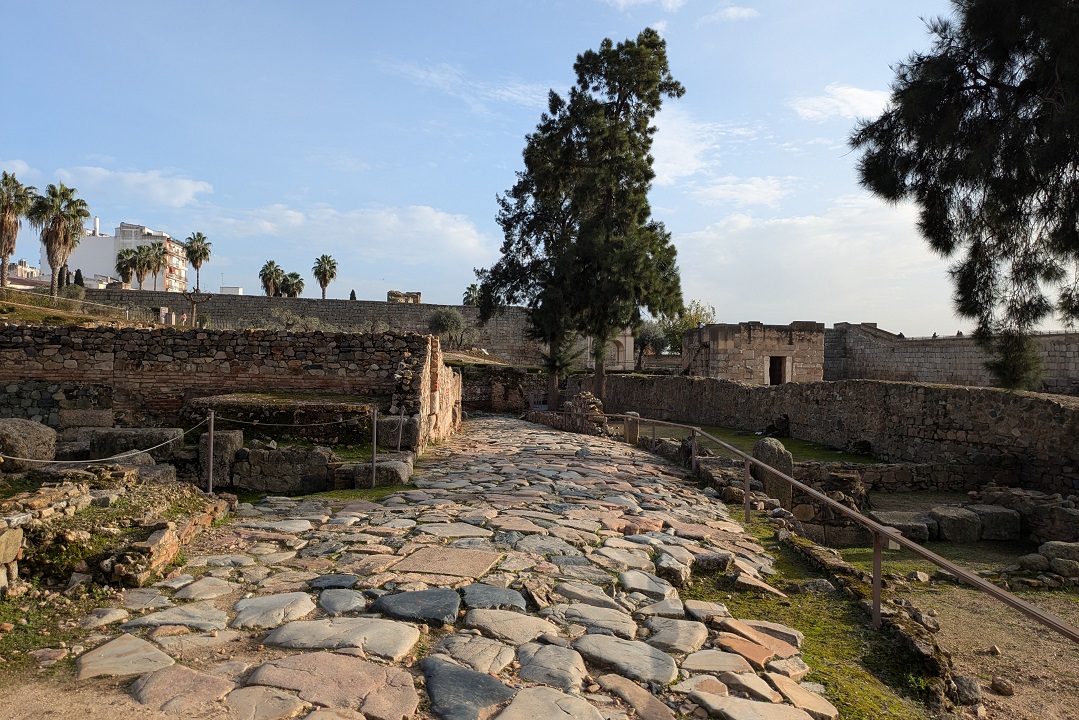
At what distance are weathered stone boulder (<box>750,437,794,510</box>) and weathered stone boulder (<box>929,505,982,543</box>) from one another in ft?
5.91

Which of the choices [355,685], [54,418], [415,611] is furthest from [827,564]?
[54,418]

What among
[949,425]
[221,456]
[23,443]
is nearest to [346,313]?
[221,456]

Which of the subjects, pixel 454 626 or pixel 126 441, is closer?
pixel 454 626

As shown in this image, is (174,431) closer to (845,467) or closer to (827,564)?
(827,564)

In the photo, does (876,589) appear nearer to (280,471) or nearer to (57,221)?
(280,471)

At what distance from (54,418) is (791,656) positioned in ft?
50.5

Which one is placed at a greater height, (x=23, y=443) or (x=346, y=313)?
(x=346, y=313)

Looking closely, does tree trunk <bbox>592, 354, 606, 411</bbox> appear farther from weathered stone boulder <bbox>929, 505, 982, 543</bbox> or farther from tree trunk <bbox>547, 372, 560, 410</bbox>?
weathered stone boulder <bbox>929, 505, 982, 543</bbox>

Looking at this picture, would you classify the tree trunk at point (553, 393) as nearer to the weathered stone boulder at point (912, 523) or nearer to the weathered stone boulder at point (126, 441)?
the weathered stone boulder at point (912, 523)

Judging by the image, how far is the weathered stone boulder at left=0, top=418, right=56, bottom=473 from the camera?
686 cm

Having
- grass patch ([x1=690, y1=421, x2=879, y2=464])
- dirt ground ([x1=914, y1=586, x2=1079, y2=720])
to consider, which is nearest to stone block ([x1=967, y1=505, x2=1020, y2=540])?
dirt ground ([x1=914, y1=586, x2=1079, y2=720])

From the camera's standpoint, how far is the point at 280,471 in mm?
9055

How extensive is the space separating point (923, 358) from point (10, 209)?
44.5 m

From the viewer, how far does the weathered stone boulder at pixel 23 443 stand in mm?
6855
